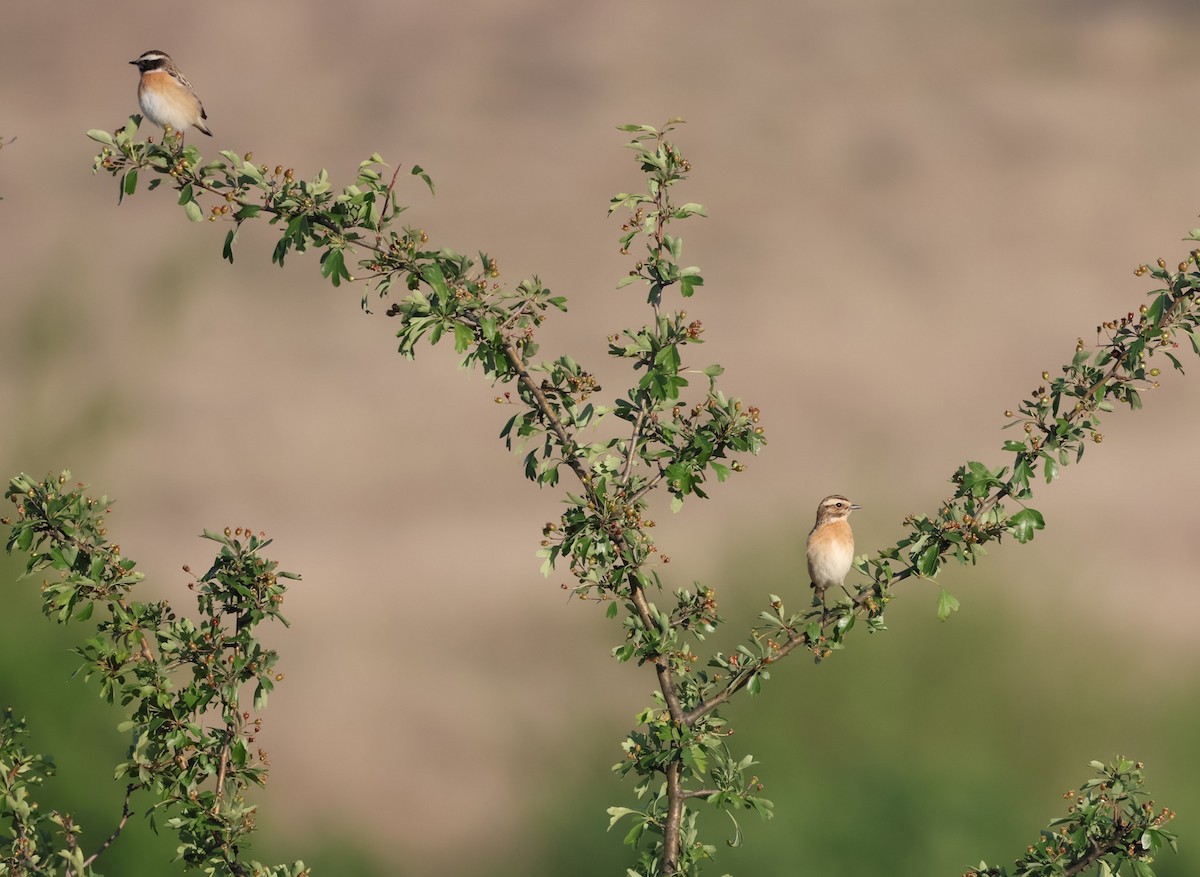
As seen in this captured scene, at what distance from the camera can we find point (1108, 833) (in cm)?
790

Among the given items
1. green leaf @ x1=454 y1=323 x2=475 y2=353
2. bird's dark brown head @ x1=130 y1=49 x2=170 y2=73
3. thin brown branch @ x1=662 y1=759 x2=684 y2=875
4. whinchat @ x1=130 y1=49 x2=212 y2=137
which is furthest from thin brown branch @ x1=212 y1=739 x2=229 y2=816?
bird's dark brown head @ x1=130 y1=49 x2=170 y2=73

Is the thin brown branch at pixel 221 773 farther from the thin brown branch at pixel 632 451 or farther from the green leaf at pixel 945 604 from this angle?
the green leaf at pixel 945 604

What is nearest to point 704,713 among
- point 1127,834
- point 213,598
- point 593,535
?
point 593,535

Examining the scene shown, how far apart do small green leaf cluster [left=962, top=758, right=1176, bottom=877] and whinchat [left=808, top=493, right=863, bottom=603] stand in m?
3.13

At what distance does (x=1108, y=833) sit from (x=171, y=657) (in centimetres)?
547

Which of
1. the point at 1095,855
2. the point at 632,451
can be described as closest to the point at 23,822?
the point at 632,451

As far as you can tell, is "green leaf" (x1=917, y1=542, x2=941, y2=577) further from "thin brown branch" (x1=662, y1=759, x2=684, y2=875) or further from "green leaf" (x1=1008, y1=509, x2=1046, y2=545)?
"thin brown branch" (x1=662, y1=759, x2=684, y2=875)

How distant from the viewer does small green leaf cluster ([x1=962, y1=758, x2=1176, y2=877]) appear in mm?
7742

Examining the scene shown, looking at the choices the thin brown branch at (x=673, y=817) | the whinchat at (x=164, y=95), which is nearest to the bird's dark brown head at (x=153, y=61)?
the whinchat at (x=164, y=95)

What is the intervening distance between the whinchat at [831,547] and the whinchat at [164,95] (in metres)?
6.78

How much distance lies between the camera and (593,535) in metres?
7.88

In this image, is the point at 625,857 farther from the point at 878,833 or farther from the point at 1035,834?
the point at 1035,834

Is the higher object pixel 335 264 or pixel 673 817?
pixel 335 264

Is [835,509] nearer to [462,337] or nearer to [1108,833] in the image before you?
[1108,833]
